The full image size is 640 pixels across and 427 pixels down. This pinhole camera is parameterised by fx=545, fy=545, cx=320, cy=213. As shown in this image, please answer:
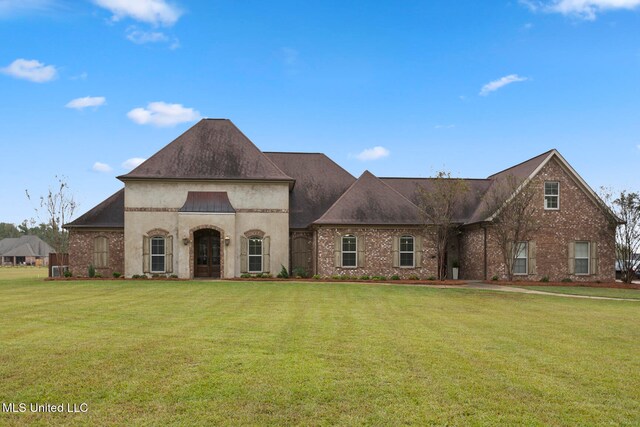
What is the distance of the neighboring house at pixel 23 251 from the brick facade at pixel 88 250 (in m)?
72.5

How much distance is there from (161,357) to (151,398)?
6.72ft

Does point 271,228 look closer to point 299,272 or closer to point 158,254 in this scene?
point 299,272

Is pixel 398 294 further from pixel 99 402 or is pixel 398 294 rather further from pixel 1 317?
pixel 99 402

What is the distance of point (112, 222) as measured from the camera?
3186 centimetres

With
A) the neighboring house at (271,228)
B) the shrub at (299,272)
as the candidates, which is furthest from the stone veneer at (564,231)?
the shrub at (299,272)

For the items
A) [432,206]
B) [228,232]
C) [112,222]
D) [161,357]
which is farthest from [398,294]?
[112,222]

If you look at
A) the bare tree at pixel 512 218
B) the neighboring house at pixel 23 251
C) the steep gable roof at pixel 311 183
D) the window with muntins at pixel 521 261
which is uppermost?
the steep gable roof at pixel 311 183

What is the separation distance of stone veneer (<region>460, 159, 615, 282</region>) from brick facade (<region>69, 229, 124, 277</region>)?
67.8 feet

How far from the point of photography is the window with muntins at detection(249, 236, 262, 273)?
30953 mm

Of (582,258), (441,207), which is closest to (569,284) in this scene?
(582,258)

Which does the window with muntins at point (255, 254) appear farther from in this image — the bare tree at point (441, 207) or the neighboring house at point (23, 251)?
the neighboring house at point (23, 251)

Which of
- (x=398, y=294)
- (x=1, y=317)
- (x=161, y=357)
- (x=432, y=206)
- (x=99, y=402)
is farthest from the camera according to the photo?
(x=432, y=206)

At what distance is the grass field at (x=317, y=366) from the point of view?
20.9ft

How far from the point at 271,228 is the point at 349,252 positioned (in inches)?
184
